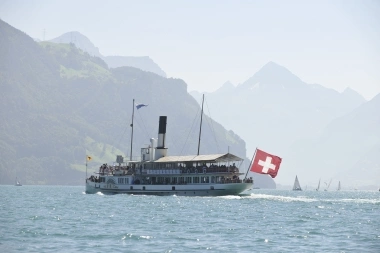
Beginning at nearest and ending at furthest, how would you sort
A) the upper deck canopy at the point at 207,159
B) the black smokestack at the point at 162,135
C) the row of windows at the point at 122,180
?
the upper deck canopy at the point at 207,159 < the row of windows at the point at 122,180 < the black smokestack at the point at 162,135

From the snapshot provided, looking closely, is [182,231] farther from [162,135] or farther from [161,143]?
[162,135]

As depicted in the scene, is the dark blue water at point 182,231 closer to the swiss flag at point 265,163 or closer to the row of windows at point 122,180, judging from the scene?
the swiss flag at point 265,163

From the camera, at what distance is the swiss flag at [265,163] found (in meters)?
109

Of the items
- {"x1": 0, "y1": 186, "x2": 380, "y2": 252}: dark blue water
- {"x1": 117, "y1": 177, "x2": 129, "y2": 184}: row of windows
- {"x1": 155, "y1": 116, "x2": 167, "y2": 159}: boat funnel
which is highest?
{"x1": 155, "y1": 116, "x2": 167, "y2": 159}: boat funnel

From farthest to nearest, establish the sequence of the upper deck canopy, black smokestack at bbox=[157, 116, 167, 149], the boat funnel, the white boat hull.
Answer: black smokestack at bbox=[157, 116, 167, 149] < the boat funnel < the white boat hull < the upper deck canopy

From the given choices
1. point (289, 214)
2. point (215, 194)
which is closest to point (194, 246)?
point (289, 214)

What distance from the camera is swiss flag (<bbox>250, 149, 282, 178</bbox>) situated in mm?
109125

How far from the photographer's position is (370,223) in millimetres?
69125

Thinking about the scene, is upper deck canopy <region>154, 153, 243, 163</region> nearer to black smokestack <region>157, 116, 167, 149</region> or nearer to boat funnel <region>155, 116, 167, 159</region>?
boat funnel <region>155, 116, 167, 159</region>

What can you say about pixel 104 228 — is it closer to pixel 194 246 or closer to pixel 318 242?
pixel 194 246

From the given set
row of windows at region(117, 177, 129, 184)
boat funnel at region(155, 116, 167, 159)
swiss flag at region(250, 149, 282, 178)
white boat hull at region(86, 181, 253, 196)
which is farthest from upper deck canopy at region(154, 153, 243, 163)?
row of windows at region(117, 177, 129, 184)

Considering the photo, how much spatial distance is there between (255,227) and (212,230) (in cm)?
549

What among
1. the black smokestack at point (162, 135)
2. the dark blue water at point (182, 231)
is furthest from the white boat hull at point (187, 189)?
the dark blue water at point (182, 231)

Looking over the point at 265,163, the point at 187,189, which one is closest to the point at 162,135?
the point at 187,189
